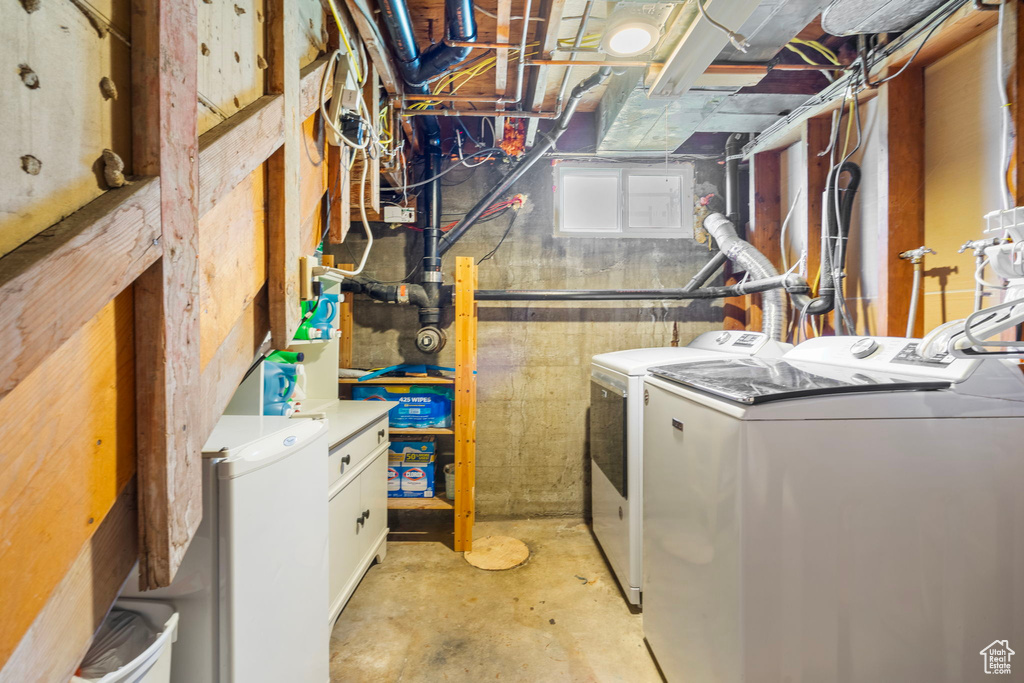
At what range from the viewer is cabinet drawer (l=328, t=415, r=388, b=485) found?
1841mm

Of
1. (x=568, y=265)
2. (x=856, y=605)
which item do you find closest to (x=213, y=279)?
(x=856, y=605)

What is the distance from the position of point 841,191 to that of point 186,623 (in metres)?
3.03

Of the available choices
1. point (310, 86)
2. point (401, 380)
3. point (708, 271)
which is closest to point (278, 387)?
point (401, 380)

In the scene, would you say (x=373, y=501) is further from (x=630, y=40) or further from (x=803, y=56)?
(x=803, y=56)

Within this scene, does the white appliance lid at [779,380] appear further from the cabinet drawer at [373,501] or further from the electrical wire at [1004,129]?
the cabinet drawer at [373,501]

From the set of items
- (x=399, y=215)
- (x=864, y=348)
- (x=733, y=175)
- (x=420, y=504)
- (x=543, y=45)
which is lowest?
(x=420, y=504)

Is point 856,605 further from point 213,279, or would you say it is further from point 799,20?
point 799,20

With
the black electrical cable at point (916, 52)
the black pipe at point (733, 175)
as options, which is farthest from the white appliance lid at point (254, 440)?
the black pipe at point (733, 175)

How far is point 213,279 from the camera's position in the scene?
0.92 m

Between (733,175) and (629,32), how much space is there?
5.72 feet

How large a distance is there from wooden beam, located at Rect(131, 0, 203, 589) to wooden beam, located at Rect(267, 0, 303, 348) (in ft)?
1.12

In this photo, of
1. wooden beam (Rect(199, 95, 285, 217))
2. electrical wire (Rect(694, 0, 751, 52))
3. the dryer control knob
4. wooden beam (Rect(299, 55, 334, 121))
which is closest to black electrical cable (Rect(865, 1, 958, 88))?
electrical wire (Rect(694, 0, 751, 52))

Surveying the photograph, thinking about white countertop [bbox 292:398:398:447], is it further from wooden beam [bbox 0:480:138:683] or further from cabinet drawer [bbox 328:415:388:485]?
wooden beam [bbox 0:480:138:683]

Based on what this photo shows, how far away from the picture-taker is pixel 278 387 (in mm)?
1918
